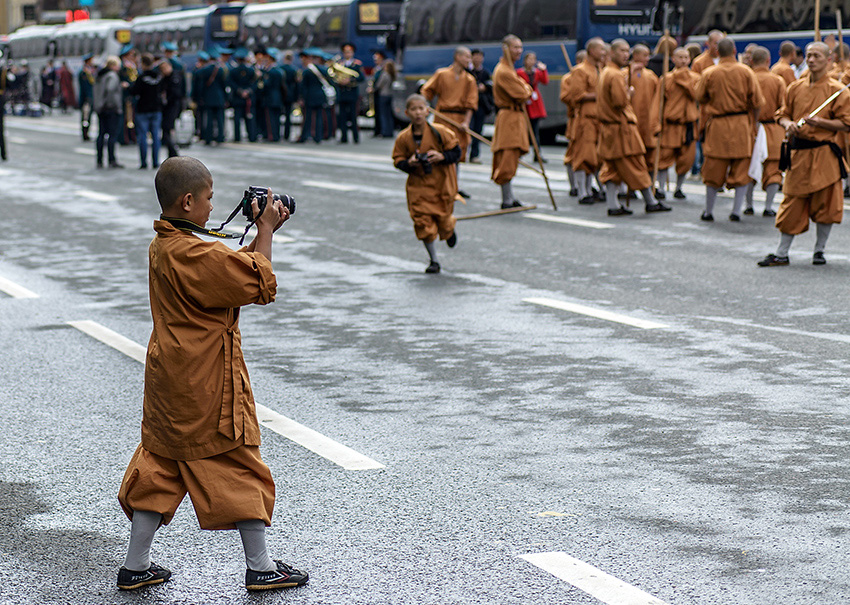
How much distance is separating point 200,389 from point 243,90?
26671 mm

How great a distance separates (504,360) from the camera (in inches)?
313

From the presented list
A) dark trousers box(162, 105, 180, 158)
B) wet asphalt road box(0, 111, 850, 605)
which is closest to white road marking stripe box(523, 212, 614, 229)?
wet asphalt road box(0, 111, 850, 605)

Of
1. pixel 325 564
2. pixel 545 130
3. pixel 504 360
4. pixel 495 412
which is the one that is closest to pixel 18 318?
pixel 504 360

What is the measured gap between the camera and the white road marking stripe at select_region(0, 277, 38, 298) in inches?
421

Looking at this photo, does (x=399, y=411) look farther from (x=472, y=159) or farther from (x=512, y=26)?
(x=512, y=26)

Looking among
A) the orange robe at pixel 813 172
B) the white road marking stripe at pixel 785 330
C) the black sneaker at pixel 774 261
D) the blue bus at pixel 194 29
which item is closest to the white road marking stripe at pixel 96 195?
the black sneaker at pixel 774 261

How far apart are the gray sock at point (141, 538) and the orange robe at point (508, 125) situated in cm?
1193

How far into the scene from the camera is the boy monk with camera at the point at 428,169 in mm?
11148

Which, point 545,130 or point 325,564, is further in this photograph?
point 545,130

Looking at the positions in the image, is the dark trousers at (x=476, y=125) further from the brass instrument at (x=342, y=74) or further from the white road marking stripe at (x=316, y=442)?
the white road marking stripe at (x=316, y=442)

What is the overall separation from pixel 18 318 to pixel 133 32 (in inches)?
1785

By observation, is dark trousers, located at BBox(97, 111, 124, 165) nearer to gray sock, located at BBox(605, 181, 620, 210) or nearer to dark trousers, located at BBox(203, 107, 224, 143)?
dark trousers, located at BBox(203, 107, 224, 143)

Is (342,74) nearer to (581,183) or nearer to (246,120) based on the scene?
(246,120)

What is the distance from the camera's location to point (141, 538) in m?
4.30
